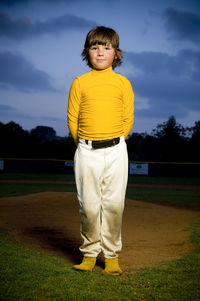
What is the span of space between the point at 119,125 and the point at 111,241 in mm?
1106

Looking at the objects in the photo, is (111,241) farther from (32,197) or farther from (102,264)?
(32,197)

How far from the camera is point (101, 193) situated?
3.21 meters

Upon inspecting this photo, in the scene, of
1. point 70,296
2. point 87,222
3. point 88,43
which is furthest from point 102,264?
point 88,43

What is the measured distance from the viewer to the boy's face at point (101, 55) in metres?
3.24

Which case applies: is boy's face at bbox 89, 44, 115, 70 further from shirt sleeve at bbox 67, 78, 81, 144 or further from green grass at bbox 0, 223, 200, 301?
green grass at bbox 0, 223, 200, 301

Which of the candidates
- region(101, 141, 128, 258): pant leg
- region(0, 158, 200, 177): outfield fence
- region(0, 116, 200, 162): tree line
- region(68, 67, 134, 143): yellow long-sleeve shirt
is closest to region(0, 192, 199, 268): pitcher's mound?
region(101, 141, 128, 258): pant leg

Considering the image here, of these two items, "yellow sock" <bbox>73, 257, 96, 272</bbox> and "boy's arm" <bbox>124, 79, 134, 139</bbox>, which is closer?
"yellow sock" <bbox>73, 257, 96, 272</bbox>

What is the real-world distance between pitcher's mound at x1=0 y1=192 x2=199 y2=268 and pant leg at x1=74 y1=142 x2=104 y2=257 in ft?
2.01

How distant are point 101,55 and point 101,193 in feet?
4.33

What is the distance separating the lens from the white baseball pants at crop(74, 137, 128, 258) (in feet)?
10.2

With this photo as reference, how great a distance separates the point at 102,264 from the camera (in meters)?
3.55

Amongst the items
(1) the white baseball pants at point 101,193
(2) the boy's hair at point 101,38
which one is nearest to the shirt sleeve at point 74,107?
(1) the white baseball pants at point 101,193

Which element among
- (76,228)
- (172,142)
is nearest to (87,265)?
(76,228)

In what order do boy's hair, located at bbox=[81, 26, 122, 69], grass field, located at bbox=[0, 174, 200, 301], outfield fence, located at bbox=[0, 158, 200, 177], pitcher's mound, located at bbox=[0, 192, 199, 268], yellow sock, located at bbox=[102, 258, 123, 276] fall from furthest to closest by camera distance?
outfield fence, located at bbox=[0, 158, 200, 177] → pitcher's mound, located at bbox=[0, 192, 199, 268] → boy's hair, located at bbox=[81, 26, 122, 69] → yellow sock, located at bbox=[102, 258, 123, 276] → grass field, located at bbox=[0, 174, 200, 301]
